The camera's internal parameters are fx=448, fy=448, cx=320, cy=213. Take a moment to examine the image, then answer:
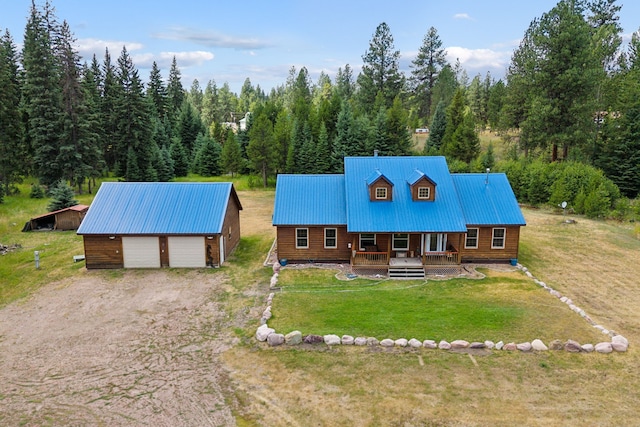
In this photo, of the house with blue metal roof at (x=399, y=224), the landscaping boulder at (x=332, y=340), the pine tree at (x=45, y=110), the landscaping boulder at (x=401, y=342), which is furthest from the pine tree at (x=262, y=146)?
the landscaping boulder at (x=401, y=342)

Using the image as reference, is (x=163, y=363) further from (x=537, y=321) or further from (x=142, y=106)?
(x=142, y=106)

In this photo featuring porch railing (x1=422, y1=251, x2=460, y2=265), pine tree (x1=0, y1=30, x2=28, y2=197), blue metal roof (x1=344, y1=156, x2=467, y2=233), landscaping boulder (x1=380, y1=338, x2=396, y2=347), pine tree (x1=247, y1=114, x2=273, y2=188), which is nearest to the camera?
landscaping boulder (x1=380, y1=338, x2=396, y2=347)

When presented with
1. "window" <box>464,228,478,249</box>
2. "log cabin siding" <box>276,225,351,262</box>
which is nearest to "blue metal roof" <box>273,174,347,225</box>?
"log cabin siding" <box>276,225,351,262</box>

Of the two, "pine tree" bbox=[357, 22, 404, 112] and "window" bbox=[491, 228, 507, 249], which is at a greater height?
"pine tree" bbox=[357, 22, 404, 112]

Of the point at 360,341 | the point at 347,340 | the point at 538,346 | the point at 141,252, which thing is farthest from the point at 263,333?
the point at 141,252

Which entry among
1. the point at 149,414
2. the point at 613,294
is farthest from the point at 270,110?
the point at 149,414

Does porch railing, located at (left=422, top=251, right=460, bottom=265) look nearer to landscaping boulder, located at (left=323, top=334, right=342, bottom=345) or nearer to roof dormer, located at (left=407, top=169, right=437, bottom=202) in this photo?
roof dormer, located at (left=407, top=169, right=437, bottom=202)

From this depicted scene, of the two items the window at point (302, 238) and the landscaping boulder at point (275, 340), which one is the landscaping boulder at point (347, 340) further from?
the window at point (302, 238)
